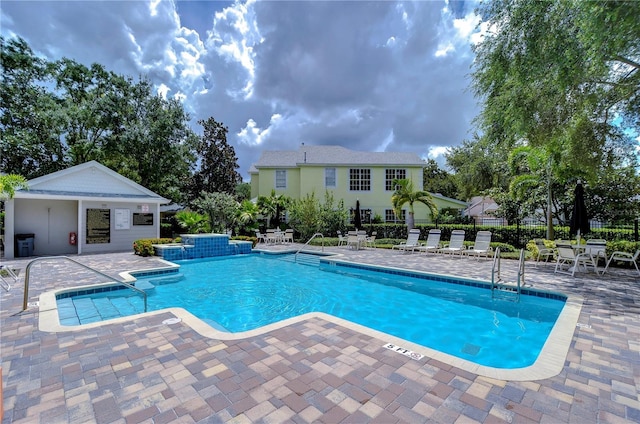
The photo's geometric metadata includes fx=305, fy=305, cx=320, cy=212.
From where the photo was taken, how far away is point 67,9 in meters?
11.3

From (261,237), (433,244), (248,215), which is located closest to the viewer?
(433,244)

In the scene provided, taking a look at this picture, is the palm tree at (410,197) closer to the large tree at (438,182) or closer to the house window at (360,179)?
the house window at (360,179)

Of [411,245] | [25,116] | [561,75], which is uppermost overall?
[25,116]

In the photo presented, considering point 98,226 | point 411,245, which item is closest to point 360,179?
point 411,245

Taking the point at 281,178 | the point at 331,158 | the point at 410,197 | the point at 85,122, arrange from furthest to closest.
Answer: the point at 281,178 < the point at 331,158 < the point at 85,122 < the point at 410,197

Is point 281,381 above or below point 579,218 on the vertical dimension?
below

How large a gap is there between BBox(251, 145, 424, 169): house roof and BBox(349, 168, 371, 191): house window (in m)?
0.70

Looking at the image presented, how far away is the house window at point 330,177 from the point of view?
24.5 metres

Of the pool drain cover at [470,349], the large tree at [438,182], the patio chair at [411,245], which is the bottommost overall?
the pool drain cover at [470,349]

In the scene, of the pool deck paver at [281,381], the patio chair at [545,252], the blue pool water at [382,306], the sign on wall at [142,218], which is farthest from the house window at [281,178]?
the pool deck paver at [281,381]

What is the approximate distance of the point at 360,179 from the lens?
2478 cm

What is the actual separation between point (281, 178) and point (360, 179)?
6.56m

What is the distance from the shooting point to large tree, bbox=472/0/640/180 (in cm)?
686

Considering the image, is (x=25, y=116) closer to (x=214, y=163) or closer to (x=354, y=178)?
(x=214, y=163)
